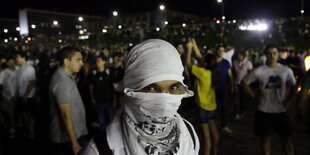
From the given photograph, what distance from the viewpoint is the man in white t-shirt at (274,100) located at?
4492 mm

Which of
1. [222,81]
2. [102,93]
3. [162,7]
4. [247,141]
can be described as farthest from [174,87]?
[222,81]

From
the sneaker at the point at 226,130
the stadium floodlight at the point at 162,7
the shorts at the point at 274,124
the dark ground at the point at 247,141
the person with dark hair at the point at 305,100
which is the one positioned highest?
the stadium floodlight at the point at 162,7

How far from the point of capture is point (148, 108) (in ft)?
5.15

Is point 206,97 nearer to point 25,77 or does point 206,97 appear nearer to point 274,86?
point 274,86

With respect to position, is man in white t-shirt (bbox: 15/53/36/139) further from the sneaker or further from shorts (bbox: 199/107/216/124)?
the sneaker

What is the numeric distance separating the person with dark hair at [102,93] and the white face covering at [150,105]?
474 cm

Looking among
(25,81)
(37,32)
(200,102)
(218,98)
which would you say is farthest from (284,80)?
(25,81)

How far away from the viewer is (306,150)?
213 inches

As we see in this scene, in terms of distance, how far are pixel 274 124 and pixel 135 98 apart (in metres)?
3.72

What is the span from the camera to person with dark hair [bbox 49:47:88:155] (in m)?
3.18

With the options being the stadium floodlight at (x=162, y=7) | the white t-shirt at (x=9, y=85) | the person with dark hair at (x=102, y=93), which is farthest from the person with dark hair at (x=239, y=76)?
the white t-shirt at (x=9, y=85)

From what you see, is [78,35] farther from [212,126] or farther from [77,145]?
[212,126]

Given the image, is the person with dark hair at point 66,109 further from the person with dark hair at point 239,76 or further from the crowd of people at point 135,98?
the person with dark hair at point 239,76

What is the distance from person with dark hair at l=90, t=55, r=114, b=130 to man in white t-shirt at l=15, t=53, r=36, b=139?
5.55 feet
